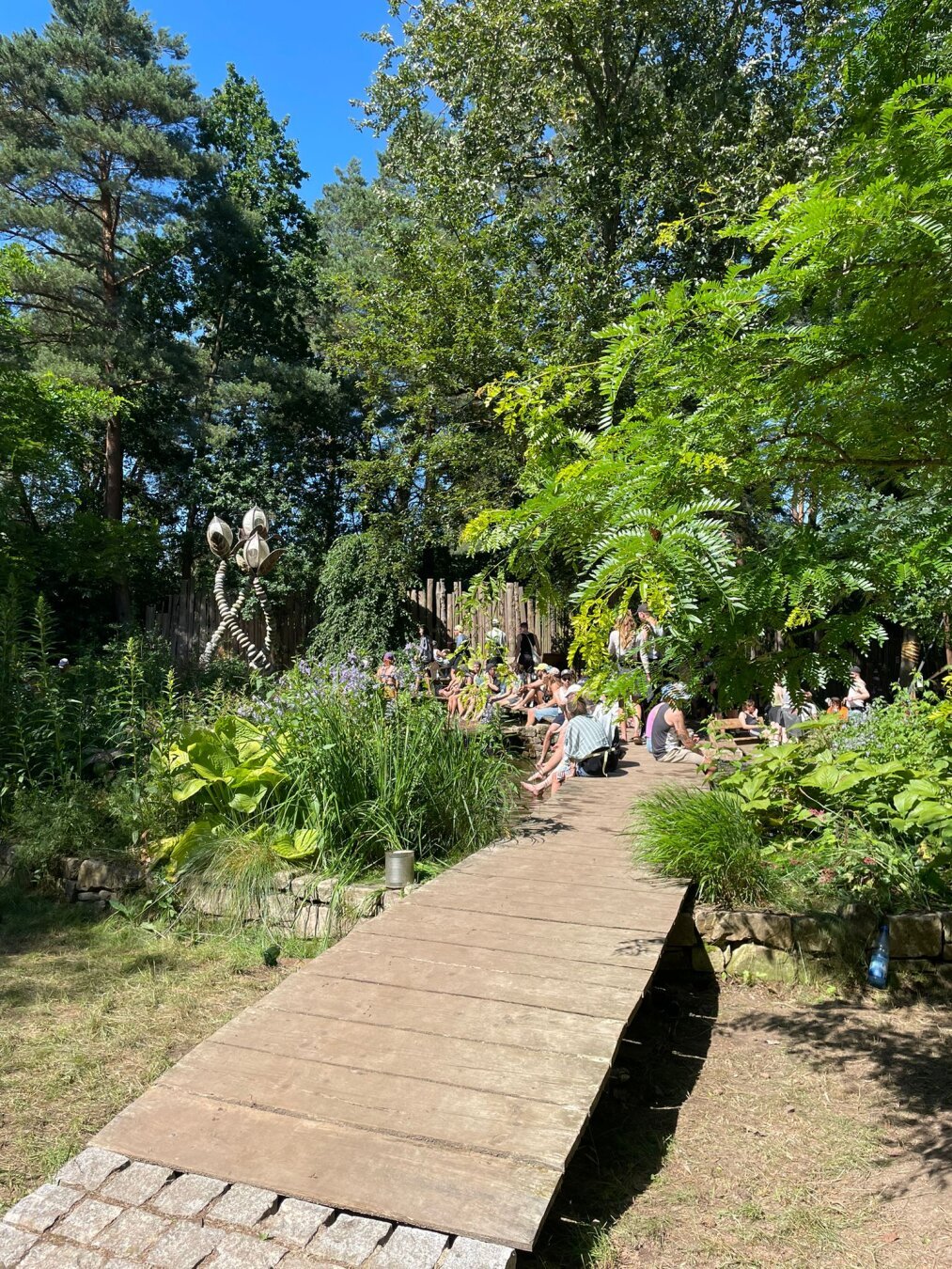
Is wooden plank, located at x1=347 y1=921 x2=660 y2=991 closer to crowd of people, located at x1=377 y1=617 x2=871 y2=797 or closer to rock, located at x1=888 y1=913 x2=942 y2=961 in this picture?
crowd of people, located at x1=377 y1=617 x2=871 y2=797

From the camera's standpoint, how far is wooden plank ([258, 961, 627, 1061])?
2.99 meters

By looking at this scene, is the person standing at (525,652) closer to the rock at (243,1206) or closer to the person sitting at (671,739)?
the person sitting at (671,739)

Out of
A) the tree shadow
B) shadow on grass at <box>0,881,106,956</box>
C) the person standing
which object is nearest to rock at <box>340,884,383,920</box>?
shadow on grass at <box>0,881,106,956</box>

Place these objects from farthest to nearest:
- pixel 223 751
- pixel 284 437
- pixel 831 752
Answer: pixel 284 437 < pixel 223 751 < pixel 831 752

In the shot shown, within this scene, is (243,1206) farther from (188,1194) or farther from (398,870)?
(398,870)

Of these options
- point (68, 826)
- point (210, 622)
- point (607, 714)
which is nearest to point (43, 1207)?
point (607, 714)

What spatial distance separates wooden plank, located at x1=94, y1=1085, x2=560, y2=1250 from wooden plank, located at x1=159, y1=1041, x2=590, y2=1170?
49 mm

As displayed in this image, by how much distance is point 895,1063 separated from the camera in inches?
144

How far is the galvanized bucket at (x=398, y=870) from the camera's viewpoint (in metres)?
4.82

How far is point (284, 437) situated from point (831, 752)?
18.3 m

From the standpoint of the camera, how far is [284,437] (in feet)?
70.7

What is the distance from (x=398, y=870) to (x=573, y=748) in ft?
9.83

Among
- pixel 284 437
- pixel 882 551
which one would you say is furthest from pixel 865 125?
pixel 284 437

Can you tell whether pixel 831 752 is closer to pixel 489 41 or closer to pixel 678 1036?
pixel 678 1036
